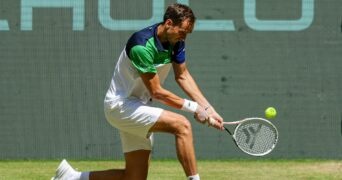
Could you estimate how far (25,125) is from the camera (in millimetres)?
11359

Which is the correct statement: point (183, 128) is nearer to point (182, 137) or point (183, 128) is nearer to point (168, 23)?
point (182, 137)

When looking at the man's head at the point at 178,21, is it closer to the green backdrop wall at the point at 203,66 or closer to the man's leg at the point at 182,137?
the man's leg at the point at 182,137

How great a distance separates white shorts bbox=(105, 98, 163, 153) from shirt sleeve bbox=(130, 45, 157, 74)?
295 millimetres

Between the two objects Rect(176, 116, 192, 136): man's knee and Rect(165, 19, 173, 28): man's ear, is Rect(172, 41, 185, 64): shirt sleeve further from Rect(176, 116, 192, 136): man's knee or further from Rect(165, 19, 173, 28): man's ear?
Rect(176, 116, 192, 136): man's knee

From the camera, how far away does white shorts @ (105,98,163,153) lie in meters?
6.52

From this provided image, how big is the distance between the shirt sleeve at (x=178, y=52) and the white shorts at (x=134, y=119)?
0.46 meters

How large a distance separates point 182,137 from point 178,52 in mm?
752

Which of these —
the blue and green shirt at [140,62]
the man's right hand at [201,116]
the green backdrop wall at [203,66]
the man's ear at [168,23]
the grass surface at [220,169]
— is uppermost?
the man's ear at [168,23]

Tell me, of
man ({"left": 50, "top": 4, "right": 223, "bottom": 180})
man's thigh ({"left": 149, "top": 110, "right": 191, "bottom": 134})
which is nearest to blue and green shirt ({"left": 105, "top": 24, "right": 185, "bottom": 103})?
man ({"left": 50, "top": 4, "right": 223, "bottom": 180})

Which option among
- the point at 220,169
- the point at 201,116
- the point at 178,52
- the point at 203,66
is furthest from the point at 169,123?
the point at 203,66

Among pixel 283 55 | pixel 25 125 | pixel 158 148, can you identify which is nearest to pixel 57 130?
pixel 25 125

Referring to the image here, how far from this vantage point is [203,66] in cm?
1126

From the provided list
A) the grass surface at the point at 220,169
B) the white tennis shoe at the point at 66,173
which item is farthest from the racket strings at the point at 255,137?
the grass surface at the point at 220,169

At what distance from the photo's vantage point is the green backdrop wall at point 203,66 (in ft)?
36.8
